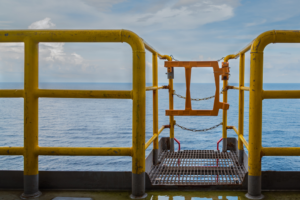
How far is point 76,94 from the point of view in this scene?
255cm

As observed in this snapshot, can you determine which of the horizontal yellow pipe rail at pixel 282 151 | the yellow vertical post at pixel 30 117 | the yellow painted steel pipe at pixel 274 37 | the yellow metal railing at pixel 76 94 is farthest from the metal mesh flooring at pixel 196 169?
the yellow painted steel pipe at pixel 274 37

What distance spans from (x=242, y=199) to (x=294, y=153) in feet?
2.16

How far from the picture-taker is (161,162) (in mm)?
4512

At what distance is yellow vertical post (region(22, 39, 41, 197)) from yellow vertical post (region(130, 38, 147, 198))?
97cm

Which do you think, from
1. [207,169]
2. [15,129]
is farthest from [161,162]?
[15,129]

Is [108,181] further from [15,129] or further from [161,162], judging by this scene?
[15,129]

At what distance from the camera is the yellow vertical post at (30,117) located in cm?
258

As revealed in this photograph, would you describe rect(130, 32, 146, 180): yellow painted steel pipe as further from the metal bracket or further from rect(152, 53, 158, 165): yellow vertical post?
the metal bracket

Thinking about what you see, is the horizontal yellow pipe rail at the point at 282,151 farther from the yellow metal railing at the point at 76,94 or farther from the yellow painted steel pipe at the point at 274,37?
the yellow metal railing at the point at 76,94

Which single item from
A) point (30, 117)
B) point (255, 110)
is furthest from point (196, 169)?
point (30, 117)

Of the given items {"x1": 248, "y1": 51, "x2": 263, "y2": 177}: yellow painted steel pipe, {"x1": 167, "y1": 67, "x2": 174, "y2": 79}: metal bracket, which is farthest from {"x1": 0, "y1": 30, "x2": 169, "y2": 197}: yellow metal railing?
{"x1": 167, "y1": 67, "x2": 174, "y2": 79}: metal bracket

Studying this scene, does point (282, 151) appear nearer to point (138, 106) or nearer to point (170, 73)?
point (138, 106)

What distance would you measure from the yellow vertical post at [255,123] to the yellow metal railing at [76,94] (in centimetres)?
102

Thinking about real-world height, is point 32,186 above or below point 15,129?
above
